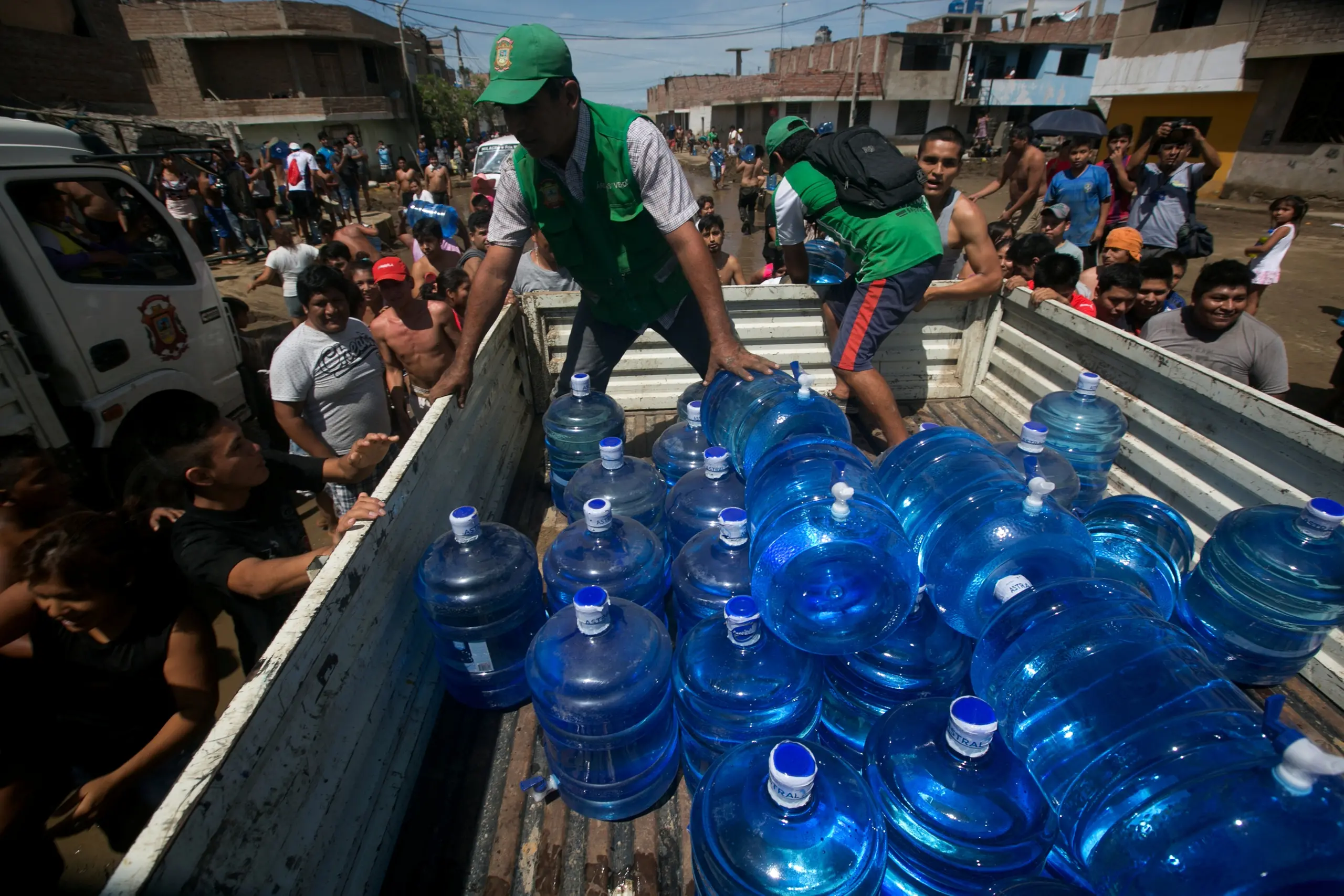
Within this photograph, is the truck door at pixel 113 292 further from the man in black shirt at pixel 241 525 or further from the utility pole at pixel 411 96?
the utility pole at pixel 411 96

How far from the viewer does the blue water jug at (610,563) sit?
265 cm

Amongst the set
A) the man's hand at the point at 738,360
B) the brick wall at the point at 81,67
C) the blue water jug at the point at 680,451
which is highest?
the brick wall at the point at 81,67

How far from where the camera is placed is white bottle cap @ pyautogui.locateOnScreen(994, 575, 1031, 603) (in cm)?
179

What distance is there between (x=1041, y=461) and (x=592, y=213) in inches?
101

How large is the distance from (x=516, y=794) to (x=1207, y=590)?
288cm

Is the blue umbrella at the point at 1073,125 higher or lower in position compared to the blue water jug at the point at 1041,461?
higher

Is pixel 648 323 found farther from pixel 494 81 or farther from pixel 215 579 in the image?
pixel 215 579

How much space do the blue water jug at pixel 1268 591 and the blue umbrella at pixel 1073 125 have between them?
261 inches

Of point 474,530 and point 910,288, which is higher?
point 910,288

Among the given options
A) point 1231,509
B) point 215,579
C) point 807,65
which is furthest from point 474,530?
point 807,65

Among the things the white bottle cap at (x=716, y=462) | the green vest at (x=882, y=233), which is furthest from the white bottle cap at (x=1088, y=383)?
the white bottle cap at (x=716, y=462)

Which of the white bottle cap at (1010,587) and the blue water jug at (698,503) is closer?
the white bottle cap at (1010,587)

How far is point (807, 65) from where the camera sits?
4284 cm

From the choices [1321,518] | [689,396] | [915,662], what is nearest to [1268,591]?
[1321,518]
